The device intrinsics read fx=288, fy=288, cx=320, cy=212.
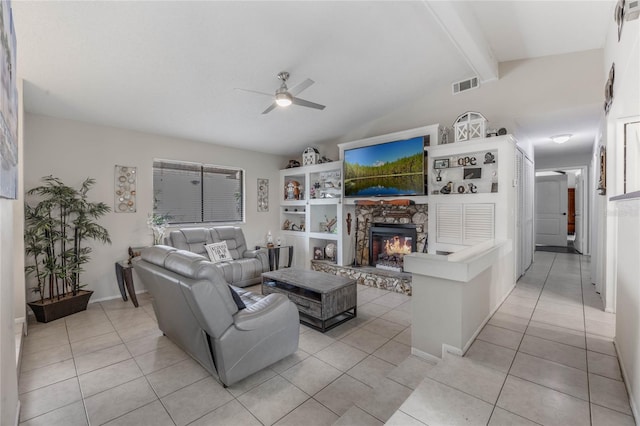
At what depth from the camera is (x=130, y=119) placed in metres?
4.16

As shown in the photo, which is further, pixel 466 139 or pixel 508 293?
pixel 466 139

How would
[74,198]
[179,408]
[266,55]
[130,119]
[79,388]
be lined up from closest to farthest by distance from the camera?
[179,408] → [79,388] → [266,55] → [74,198] → [130,119]

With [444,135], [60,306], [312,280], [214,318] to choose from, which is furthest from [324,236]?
[60,306]

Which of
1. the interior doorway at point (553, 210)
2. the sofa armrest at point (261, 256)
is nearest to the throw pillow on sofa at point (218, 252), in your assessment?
the sofa armrest at point (261, 256)

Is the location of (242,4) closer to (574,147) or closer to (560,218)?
(574,147)

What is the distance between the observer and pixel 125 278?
401 centimetres

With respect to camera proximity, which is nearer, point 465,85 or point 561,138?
point 465,85

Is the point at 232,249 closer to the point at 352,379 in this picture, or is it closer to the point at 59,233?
the point at 59,233

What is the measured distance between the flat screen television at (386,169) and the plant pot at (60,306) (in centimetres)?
422

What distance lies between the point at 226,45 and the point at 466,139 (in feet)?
10.9

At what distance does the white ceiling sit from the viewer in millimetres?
2545

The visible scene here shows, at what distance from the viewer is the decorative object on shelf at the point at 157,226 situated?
4586 mm

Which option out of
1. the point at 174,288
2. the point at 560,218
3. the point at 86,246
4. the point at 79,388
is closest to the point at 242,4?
the point at 174,288

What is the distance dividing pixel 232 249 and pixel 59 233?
2380mm
